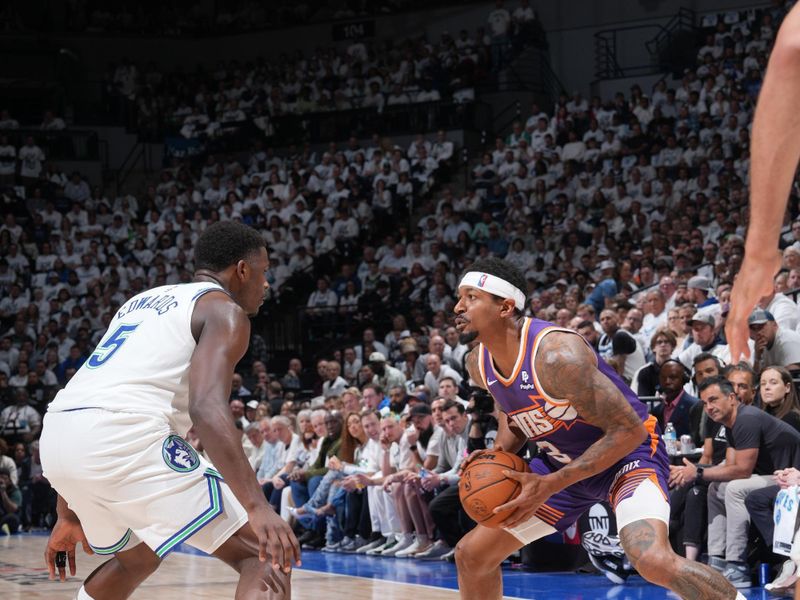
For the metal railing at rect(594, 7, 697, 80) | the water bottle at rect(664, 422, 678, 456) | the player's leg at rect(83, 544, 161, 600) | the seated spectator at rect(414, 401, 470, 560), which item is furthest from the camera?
the metal railing at rect(594, 7, 697, 80)

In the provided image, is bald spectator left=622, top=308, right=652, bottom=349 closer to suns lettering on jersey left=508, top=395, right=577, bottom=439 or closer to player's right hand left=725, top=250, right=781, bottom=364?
suns lettering on jersey left=508, top=395, right=577, bottom=439

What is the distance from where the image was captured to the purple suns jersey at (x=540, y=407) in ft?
15.0

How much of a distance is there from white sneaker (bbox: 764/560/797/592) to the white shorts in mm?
4467

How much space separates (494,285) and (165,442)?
71.9 inches

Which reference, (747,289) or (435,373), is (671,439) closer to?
(435,373)

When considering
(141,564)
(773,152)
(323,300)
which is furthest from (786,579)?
(323,300)

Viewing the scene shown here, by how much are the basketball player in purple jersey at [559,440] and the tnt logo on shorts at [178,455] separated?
1.36 m

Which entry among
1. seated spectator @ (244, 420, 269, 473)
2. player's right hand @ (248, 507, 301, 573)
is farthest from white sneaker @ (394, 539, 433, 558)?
A: player's right hand @ (248, 507, 301, 573)

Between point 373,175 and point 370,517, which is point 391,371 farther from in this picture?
point 373,175

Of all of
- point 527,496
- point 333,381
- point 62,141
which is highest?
point 62,141

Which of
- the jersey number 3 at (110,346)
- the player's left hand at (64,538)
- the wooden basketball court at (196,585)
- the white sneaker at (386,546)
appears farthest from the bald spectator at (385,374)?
the jersey number 3 at (110,346)

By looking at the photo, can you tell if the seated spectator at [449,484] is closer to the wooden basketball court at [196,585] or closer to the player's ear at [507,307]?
→ the wooden basketball court at [196,585]

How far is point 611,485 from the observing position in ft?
15.2

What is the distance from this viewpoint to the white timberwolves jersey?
351 cm
